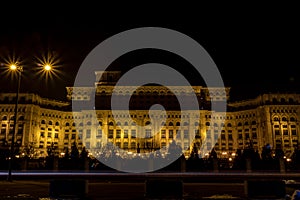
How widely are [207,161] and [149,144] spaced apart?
2693 inches

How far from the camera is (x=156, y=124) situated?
4318 inches

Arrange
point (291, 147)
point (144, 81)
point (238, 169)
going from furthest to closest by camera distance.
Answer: point (144, 81) → point (291, 147) → point (238, 169)

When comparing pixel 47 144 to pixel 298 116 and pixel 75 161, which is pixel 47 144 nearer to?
pixel 75 161

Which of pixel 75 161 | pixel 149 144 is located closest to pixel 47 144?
pixel 149 144

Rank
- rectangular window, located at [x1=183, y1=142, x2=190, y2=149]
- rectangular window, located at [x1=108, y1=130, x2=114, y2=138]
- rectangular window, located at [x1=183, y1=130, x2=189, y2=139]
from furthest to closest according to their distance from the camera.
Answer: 1. rectangular window, located at [x1=183, y1=130, x2=189, y2=139]
2. rectangular window, located at [x1=108, y1=130, x2=114, y2=138]
3. rectangular window, located at [x1=183, y1=142, x2=190, y2=149]

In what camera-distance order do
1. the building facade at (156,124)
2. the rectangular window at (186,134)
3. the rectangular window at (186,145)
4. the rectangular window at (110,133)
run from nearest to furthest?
the building facade at (156,124), the rectangular window at (186,145), the rectangular window at (110,133), the rectangular window at (186,134)

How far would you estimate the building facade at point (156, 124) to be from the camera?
104 metres

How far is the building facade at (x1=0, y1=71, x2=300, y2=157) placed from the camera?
342 feet

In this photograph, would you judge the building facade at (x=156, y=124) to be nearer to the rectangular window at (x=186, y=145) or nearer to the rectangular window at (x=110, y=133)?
the rectangular window at (x=186, y=145)

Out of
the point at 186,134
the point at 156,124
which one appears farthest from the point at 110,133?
the point at 186,134

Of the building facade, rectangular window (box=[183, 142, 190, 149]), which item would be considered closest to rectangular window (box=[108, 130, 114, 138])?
the building facade

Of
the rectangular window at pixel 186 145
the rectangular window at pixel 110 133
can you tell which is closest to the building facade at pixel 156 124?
the rectangular window at pixel 186 145

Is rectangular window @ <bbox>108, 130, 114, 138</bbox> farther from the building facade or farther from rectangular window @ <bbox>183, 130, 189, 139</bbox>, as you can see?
rectangular window @ <bbox>183, 130, 189, 139</bbox>

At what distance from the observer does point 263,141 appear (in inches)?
4136
